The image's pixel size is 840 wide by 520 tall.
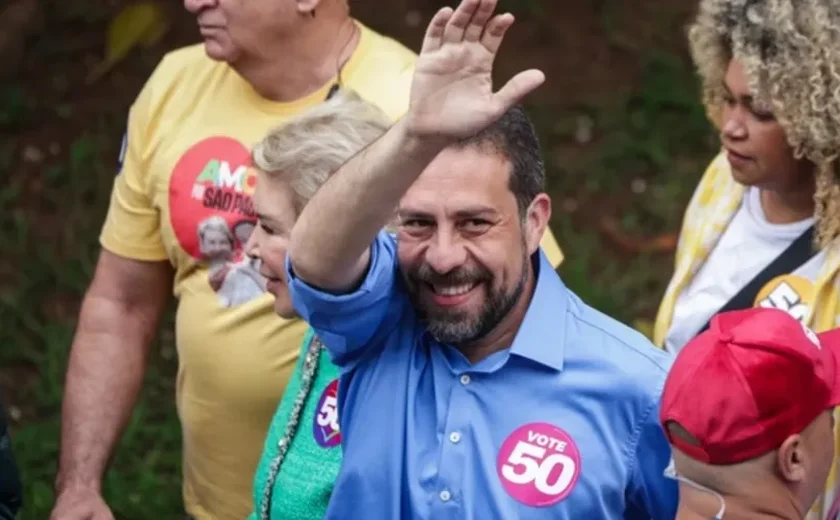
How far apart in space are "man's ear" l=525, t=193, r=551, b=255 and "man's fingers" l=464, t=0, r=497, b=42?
43cm

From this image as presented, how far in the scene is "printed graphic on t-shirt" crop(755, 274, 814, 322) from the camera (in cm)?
348

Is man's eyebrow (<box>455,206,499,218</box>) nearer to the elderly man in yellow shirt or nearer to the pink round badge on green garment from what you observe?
the pink round badge on green garment

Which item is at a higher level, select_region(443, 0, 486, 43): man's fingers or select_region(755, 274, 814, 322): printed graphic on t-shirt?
select_region(443, 0, 486, 43): man's fingers

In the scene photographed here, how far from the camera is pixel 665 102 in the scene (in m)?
6.81

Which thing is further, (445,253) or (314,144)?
(314,144)

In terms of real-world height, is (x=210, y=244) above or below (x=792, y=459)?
below

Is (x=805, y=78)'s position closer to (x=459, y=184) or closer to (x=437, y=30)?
(x=459, y=184)

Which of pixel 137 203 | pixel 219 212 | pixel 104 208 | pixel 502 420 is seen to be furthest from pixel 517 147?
pixel 104 208

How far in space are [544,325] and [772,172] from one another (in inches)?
34.5

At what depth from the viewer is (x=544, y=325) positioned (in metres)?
2.99

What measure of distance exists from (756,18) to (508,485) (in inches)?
48.6

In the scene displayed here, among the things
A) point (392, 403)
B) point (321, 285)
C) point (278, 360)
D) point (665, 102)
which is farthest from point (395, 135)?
point (665, 102)

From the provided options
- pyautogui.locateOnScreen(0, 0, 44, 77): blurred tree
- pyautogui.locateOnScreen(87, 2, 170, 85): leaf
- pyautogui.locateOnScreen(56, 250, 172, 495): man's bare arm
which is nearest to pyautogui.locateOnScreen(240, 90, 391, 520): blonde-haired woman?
pyautogui.locateOnScreen(56, 250, 172, 495): man's bare arm

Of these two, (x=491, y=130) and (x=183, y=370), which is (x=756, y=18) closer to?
(x=491, y=130)
